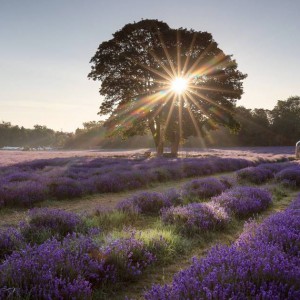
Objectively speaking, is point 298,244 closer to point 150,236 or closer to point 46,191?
point 150,236

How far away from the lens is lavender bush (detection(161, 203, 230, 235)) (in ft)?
16.6

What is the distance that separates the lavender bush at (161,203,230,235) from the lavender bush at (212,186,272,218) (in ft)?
2.13

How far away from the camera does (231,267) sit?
280 centimetres

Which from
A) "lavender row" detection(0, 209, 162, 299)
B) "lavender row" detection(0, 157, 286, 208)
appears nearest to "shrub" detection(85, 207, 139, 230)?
"lavender row" detection(0, 209, 162, 299)

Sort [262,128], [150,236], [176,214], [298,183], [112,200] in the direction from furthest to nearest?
[262,128]
[298,183]
[112,200]
[176,214]
[150,236]

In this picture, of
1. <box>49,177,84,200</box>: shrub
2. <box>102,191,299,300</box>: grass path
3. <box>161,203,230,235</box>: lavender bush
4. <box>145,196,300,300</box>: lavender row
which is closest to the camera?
<box>145,196,300,300</box>: lavender row

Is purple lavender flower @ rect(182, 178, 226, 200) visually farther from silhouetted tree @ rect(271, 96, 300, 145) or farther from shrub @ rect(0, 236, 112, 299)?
silhouetted tree @ rect(271, 96, 300, 145)

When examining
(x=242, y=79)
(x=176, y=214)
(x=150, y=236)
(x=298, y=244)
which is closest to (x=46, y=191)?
(x=176, y=214)

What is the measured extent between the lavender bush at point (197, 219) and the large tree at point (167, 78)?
19569mm

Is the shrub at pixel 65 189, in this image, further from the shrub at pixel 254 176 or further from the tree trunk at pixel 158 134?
the tree trunk at pixel 158 134

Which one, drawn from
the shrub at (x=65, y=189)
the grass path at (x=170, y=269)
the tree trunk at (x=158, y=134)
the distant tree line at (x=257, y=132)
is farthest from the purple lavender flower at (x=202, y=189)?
the distant tree line at (x=257, y=132)

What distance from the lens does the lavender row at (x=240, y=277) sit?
230 centimetres

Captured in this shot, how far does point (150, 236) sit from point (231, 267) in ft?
5.25

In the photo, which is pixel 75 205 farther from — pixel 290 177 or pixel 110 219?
pixel 290 177
